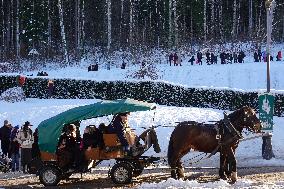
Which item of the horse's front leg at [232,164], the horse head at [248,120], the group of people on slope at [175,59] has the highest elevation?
the group of people on slope at [175,59]

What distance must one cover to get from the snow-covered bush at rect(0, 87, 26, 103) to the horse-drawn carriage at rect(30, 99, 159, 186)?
620 inches

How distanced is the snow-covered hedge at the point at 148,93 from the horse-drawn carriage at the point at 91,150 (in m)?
11.5

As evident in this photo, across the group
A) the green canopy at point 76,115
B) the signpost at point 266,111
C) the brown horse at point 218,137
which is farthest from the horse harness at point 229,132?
the signpost at point 266,111

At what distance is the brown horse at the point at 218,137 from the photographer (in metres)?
15.1

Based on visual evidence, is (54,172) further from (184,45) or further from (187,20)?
(187,20)

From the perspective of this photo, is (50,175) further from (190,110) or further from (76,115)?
(190,110)

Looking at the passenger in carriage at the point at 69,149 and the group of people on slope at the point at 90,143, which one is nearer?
the group of people on slope at the point at 90,143

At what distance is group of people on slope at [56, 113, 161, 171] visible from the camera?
15.2 meters

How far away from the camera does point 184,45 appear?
5150cm

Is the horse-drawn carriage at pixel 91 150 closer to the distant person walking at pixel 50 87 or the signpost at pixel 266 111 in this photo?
the signpost at pixel 266 111

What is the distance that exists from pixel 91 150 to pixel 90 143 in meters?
0.20

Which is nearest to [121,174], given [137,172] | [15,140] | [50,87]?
[137,172]

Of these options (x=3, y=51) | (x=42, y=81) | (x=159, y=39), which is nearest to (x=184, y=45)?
(x=159, y=39)

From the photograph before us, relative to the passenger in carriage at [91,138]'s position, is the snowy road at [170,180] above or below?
below
